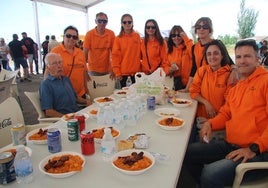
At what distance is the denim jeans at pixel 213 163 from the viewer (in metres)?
1.53

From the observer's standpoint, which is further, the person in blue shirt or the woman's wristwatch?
the person in blue shirt

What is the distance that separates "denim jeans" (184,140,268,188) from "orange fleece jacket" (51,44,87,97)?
163 centimetres

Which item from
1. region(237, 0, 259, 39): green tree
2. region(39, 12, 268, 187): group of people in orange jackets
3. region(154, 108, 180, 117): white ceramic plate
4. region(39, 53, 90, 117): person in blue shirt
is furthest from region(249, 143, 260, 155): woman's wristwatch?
region(237, 0, 259, 39): green tree

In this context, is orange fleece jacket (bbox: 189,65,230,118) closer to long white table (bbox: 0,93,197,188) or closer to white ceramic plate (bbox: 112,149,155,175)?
long white table (bbox: 0,93,197,188)

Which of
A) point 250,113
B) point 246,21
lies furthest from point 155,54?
point 246,21

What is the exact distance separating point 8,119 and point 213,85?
1839mm

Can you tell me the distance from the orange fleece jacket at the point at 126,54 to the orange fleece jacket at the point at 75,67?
0.73 meters

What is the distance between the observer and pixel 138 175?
46.9 inches

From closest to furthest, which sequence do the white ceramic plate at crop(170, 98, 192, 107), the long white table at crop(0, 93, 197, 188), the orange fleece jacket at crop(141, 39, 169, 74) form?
1. the long white table at crop(0, 93, 197, 188)
2. the white ceramic plate at crop(170, 98, 192, 107)
3. the orange fleece jacket at crop(141, 39, 169, 74)

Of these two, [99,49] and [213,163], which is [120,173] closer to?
[213,163]

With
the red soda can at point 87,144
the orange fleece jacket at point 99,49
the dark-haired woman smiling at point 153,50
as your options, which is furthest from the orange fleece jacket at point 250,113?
the orange fleece jacket at point 99,49

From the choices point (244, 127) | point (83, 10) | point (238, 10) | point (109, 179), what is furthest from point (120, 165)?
point (83, 10)

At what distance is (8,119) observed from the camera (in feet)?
6.30

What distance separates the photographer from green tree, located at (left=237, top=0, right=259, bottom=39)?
8.67 meters
